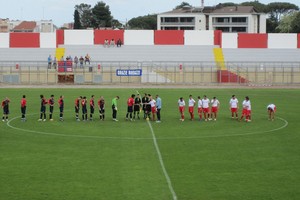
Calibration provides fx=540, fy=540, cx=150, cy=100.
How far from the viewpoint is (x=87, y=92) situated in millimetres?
54344

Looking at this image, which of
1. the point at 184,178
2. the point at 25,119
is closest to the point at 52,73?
the point at 25,119

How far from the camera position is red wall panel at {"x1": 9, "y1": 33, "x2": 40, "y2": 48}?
78.6 m

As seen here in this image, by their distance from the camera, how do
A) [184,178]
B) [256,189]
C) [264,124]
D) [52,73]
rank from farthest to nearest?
1. [52,73]
2. [264,124]
3. [184,178]
4. [256,189]

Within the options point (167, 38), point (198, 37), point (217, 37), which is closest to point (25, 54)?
point (167, 38)

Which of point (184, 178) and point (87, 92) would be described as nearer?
point (184, 178)

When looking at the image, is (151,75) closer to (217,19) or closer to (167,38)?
(167,38)

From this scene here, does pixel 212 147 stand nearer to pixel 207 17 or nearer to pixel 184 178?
pixel 184 178

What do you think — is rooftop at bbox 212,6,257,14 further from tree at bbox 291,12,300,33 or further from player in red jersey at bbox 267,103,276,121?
player in red jersey at bbox 267,103,276,121

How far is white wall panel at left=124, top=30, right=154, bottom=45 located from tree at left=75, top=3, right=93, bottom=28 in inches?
3216

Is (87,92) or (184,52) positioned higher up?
(184,52)

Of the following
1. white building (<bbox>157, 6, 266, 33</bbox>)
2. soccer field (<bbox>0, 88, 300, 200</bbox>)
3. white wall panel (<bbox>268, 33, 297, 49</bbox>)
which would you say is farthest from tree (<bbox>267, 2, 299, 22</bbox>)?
soccer field (<bbox>0, 88, 300, 200</bbox>)

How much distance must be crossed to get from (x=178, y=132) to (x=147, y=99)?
5.35 m

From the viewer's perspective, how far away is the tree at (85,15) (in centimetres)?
16488

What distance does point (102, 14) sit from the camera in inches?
6048
